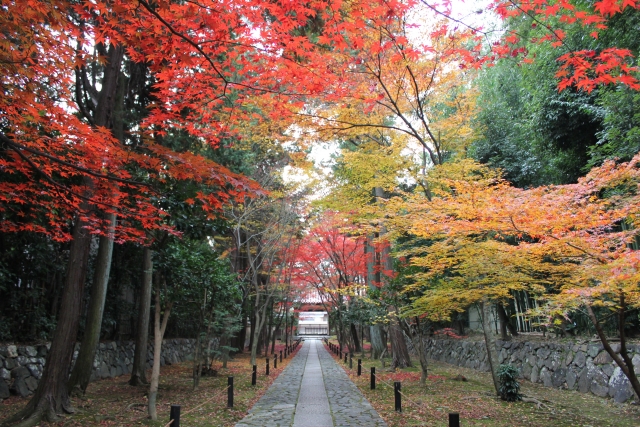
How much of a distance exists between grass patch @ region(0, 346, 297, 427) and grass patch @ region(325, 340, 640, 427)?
3016mm

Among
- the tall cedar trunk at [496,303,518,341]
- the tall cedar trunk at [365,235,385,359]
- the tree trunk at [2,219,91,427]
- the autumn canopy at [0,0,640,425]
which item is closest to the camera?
the autumn canopy at [0,0,640,425]

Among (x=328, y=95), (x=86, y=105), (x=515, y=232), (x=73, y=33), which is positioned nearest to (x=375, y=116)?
(x=328, y=95)

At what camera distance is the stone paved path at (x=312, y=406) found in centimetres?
726

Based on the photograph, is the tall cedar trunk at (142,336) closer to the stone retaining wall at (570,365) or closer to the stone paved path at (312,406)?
the stone paved path at (312,406)

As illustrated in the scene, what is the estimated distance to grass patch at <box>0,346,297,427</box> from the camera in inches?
280

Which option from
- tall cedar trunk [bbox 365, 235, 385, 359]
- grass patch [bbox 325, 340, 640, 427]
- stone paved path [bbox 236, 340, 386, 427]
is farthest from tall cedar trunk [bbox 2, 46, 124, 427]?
tall cedar trunk [bbox 365, 235, 385, 359]

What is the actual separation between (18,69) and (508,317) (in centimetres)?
1681

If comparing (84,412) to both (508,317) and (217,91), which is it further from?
(508,317)

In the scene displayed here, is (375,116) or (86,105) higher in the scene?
(375,116)

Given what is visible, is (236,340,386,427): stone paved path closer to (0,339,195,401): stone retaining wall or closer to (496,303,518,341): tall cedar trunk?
(0,339,195,401): stone retaining wall

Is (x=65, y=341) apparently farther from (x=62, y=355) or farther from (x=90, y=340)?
(x=90, y=340)

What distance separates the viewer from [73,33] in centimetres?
518

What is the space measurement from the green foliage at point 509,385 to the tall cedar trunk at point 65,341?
343 inches

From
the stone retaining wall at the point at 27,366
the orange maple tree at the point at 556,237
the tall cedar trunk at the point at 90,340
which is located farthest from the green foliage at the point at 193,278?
the orange maple tree at the point at 556,237
